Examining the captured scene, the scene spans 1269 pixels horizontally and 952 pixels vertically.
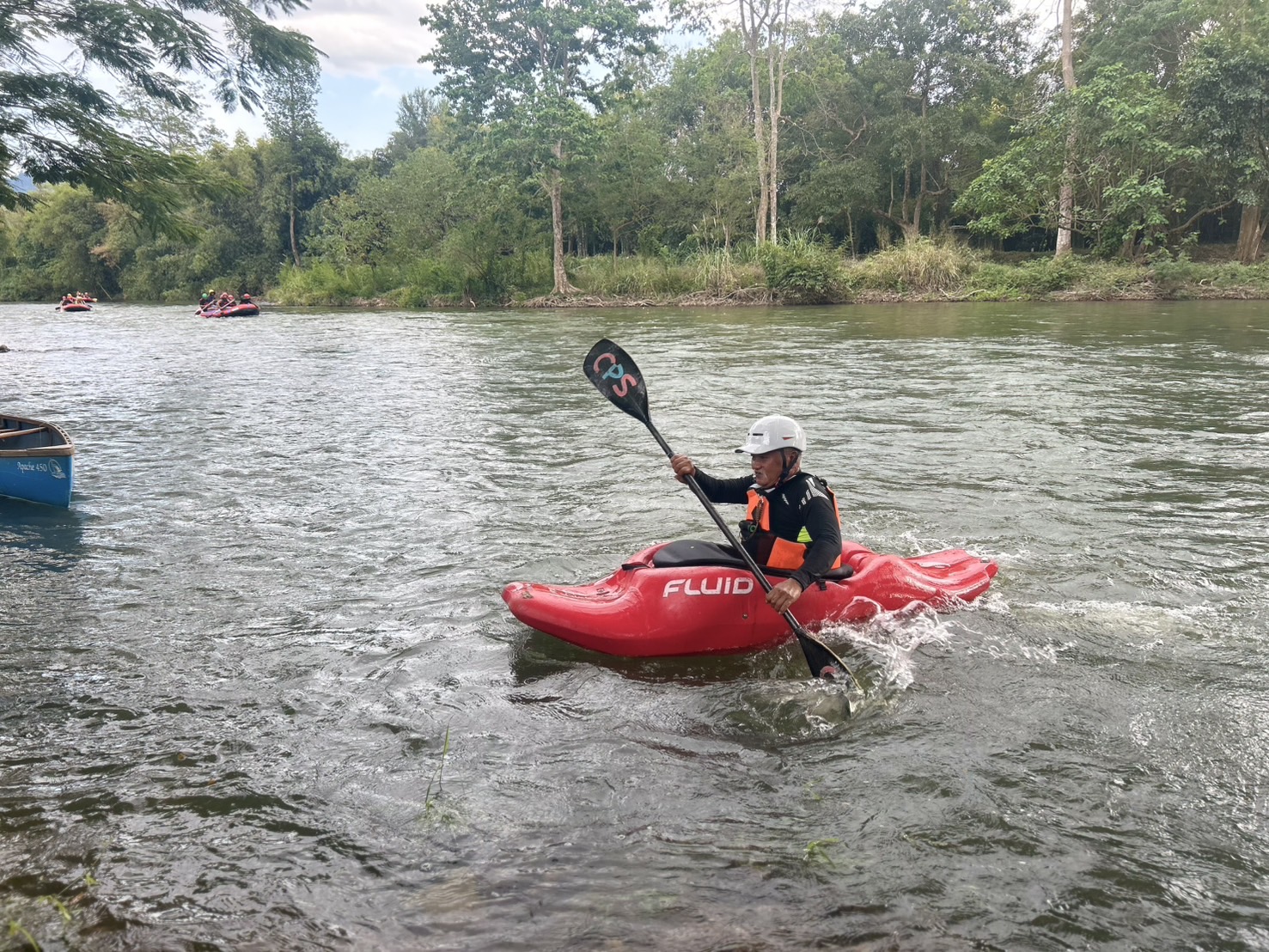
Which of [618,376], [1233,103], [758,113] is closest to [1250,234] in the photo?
[1233,103]

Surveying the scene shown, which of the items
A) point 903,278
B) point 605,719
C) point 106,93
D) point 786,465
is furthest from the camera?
point 903,278

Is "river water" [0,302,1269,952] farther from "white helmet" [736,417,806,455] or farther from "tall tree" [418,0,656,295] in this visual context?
"tall tree" [418,0,656,295]

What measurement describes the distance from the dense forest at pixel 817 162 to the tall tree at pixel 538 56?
0.08 meters

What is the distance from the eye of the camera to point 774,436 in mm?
3896

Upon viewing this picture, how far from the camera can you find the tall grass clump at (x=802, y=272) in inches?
925

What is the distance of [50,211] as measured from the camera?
156 feet

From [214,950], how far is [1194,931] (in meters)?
2.46

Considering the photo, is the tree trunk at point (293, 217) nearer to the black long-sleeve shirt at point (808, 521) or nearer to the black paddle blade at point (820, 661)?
the black long-sleeve shirt at point (808, 521)

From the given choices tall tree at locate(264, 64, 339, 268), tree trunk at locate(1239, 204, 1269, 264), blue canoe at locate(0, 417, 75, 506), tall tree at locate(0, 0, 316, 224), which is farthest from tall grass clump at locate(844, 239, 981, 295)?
tall tree at locate(264, 64, 339, 268)

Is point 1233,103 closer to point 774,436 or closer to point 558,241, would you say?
point 558,241

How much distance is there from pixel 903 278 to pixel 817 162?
30.4 ft

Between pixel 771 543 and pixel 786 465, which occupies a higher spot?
pixel 786 465

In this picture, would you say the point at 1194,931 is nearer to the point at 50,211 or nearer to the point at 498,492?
the point at 498,492

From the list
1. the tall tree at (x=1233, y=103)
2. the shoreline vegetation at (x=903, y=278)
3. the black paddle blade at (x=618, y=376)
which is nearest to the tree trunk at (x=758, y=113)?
the shoreline vegetation at (x=903, y=278)
